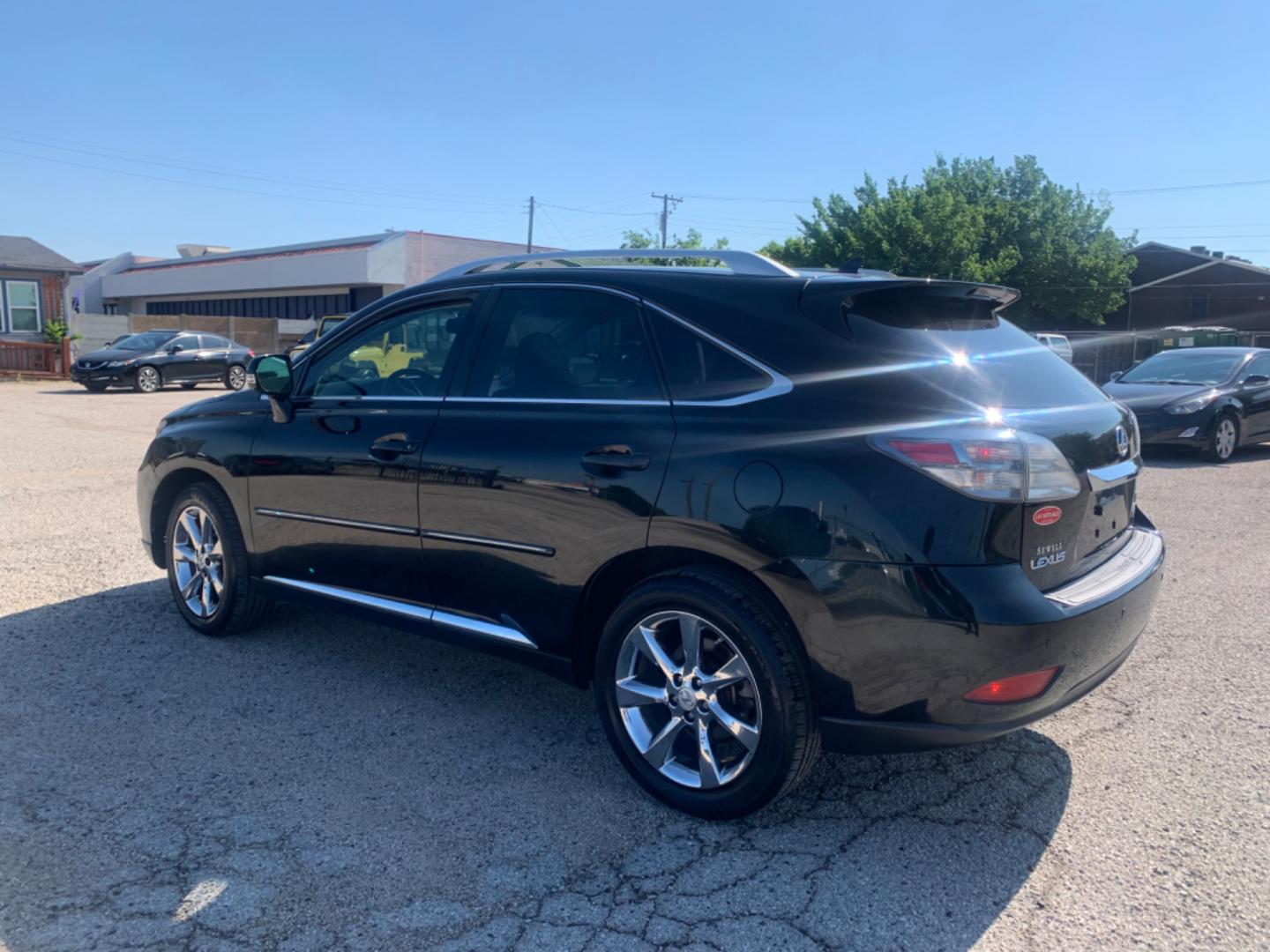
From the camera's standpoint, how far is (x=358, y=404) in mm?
4328

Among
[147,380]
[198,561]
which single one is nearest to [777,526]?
[198,561]

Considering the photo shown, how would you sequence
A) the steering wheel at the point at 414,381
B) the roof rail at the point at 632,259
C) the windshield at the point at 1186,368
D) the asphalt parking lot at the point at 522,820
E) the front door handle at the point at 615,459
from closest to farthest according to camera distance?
the asphalt parking lot at the point at 522,820
the front door handle at the point at 615,459
the roof rail at the point at 632,259
the steering wheel at the point at 414,381
the windshield at the point at 1186,368

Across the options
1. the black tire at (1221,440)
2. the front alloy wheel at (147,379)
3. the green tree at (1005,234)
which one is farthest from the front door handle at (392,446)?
the green tree at (1005,234)

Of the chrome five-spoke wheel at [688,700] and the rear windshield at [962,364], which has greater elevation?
the rear windshield at [962,364]

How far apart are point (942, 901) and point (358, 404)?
296 cm

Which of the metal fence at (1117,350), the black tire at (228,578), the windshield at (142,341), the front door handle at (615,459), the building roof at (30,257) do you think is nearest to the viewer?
the front door handle at (615,459)

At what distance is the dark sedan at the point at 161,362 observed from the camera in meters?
23.6

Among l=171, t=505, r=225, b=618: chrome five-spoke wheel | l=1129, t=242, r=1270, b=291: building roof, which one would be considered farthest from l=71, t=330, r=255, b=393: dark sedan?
l=1129, t=242, r=1270, b=291: building roof

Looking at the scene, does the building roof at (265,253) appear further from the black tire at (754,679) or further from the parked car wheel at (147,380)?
the black tire at (754,679)

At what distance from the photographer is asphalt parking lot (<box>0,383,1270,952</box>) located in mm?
2717

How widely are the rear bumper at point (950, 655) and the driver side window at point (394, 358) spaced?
2.03m

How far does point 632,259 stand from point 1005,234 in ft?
165

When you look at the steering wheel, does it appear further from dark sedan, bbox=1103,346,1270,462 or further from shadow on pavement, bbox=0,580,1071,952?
dark sedan, bbox=1103,346,1270,462

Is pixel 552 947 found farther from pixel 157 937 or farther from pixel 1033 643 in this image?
pixel 1033 643
